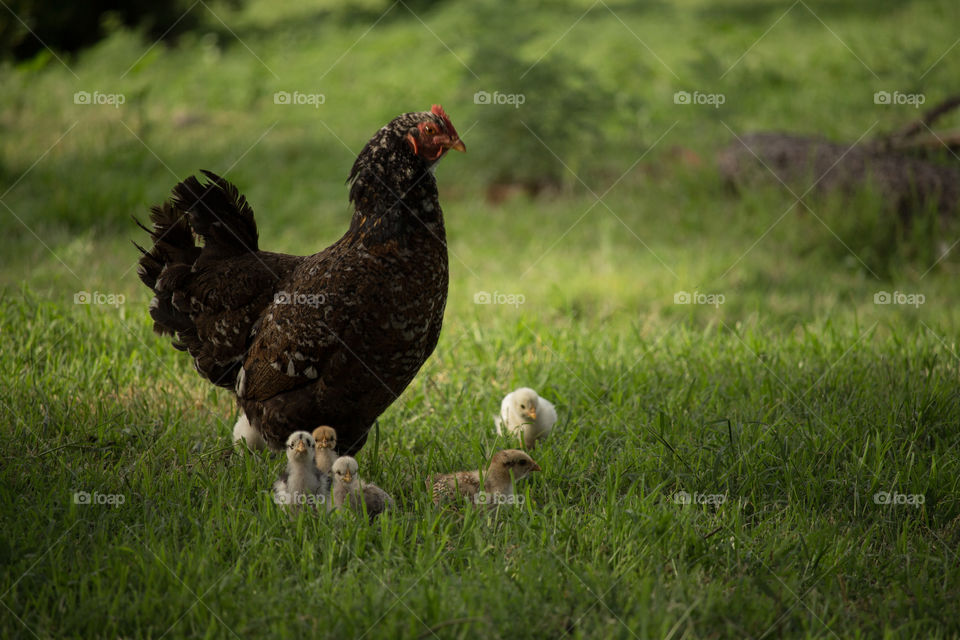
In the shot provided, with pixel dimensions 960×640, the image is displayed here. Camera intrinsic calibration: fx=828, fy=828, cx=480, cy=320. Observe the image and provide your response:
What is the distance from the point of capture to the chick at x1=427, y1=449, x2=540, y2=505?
12.2 ft

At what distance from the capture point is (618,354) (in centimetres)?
541

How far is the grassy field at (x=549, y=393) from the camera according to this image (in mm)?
3004

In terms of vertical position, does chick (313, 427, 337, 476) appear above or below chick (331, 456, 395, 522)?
above

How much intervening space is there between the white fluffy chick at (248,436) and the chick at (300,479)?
0.54 metres

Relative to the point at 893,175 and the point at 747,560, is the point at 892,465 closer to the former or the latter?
the point at 747,560

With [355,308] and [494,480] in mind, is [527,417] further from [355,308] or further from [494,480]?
[355,308]

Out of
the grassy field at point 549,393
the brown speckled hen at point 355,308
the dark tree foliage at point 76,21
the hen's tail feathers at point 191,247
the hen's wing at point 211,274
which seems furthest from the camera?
the dark tree foliage at point 76,21

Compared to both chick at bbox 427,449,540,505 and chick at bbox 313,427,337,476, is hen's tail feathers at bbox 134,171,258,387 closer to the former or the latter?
chick at bbox 313,427,337,476

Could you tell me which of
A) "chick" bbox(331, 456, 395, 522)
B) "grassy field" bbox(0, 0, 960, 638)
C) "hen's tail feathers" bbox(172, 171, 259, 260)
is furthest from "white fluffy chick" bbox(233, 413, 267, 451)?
"hen's tail feathers" bbox(172, 171, 259, 260)

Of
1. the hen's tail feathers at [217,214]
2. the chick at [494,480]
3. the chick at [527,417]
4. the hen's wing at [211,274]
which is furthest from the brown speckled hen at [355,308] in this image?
the chick at [527,417]

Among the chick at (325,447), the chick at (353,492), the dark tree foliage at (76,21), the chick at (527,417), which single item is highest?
the dark tree foliage at (76,21)

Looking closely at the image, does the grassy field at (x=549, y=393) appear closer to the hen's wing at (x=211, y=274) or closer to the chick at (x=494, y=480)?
the chick at (x=494, y=480)

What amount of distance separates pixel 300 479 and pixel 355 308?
780mm

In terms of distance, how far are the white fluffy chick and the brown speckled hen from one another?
8cm
